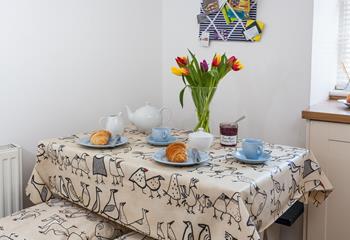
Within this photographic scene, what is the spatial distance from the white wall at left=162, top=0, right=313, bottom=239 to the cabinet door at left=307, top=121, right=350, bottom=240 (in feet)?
0.66

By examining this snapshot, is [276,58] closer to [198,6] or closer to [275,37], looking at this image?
[275,37]

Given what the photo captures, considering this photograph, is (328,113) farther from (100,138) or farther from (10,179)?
(10,179)

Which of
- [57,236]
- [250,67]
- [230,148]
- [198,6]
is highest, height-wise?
[198,6]

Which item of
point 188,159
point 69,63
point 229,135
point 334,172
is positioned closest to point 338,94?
point 334,172

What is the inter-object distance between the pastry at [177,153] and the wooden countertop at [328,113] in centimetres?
77

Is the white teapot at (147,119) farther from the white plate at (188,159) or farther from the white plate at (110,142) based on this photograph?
the white plate at (188,159)

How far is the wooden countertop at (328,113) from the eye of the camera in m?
1.89

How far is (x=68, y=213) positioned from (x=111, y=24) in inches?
46.2

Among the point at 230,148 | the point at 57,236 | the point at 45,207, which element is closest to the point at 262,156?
the point at 230,148

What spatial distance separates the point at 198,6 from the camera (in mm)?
2500

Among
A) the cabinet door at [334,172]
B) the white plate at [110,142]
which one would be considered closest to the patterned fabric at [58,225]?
the white plate at [110,142]

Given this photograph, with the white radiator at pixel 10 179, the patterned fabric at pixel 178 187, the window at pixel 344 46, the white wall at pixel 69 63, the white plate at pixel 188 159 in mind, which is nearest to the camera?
the patterned fabric at pixel 178 187

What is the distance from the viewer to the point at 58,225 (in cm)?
162

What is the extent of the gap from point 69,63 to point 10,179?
688mm
